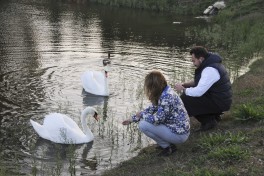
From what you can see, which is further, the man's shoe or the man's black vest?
the man's black vest

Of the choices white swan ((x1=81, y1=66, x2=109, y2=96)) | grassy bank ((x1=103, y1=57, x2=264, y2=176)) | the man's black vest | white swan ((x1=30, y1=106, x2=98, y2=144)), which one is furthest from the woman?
white swan ((x1=81, y1=66, x2=109, y2=96))

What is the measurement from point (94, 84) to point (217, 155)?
26.6ft

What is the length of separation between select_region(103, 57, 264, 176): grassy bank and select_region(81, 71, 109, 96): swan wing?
16.0 feet

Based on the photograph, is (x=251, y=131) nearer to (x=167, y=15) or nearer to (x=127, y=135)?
(x=127, y=135)

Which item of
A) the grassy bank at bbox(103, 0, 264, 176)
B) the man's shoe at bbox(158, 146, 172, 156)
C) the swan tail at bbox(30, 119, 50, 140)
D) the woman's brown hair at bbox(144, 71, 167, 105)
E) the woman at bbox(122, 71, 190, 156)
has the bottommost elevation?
the swan tail at bbox(30, 119, 50, 140)

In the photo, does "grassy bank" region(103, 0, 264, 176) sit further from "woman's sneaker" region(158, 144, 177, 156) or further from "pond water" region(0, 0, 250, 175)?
"pond water" region(0, 0, 250, 175)

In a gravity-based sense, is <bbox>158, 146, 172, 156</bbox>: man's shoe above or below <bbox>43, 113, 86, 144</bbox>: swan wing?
above

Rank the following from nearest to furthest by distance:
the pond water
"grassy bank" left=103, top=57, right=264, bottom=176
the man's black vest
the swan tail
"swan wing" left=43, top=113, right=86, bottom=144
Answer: "grassy bank" left=103, top=57, right=264, bottom=176 → the man's black vest → the pond water → "swan wing" left=43, top=113, right=86, bottom=144 → the swan tail

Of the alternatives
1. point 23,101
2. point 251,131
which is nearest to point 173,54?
point 23,101

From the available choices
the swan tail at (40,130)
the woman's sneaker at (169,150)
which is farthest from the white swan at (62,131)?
the woman's sneaker at (169,150)

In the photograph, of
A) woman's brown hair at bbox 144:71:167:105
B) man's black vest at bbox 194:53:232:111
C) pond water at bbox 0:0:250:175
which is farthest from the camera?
pond water at bbox 0:0:250:175

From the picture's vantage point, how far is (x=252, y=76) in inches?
548

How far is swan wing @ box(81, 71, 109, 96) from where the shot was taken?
46.8 feet

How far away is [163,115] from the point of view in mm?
7543
